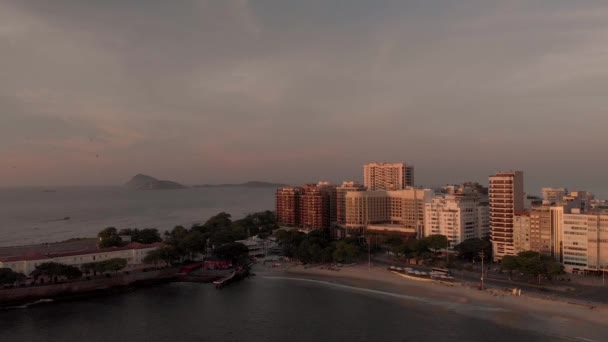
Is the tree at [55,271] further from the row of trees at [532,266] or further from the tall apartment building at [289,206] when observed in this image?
the tall apartment building at [289,206]

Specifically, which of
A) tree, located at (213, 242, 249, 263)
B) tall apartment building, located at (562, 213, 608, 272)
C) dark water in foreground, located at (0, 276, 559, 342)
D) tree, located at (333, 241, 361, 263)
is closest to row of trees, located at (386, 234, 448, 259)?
tree, located at (333, 241, 361, 263)

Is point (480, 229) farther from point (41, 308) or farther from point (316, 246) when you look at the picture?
point (41, 308)

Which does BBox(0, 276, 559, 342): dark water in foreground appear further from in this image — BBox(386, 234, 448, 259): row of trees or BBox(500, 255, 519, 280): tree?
BBox(386, 234, 448, 259): row of trees

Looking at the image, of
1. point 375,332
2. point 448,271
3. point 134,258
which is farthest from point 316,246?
point 375,332

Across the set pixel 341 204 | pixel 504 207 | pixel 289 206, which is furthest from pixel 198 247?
pixel 289 206

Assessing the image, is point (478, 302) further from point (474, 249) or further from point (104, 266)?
point (104, 266)
